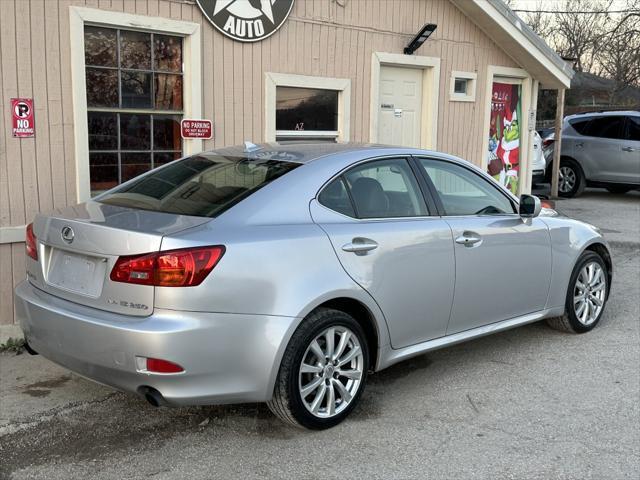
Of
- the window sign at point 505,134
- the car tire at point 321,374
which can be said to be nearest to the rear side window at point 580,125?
the window sign at point 505,134

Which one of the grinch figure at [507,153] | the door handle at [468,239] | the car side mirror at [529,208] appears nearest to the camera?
the door handle at [468,239]

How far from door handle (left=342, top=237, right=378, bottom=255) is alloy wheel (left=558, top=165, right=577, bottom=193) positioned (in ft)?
40.5

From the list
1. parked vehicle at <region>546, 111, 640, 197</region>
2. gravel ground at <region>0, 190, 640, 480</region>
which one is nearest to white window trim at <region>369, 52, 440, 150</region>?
gravel ground at <region>0, 190, 640, 480</region>

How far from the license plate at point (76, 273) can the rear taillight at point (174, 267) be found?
258 mm

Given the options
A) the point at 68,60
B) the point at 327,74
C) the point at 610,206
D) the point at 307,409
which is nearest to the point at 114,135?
the point at 68,60

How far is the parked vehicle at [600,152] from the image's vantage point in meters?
14.3

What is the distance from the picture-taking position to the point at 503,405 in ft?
13.9

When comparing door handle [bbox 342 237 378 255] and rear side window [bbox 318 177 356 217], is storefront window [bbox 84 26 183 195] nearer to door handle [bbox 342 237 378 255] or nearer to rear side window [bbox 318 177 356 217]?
rear side window [bbox 318 177 356 217]

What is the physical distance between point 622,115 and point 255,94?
10371 millimetres

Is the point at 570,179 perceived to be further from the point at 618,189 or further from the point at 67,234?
the point at 67,234

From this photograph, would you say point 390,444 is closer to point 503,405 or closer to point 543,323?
point 503,405

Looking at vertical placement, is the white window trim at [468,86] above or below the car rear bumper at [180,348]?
above

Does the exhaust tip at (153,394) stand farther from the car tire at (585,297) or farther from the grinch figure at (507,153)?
the grinch figure at (507,153)

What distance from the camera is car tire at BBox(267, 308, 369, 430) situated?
3.57 metres
